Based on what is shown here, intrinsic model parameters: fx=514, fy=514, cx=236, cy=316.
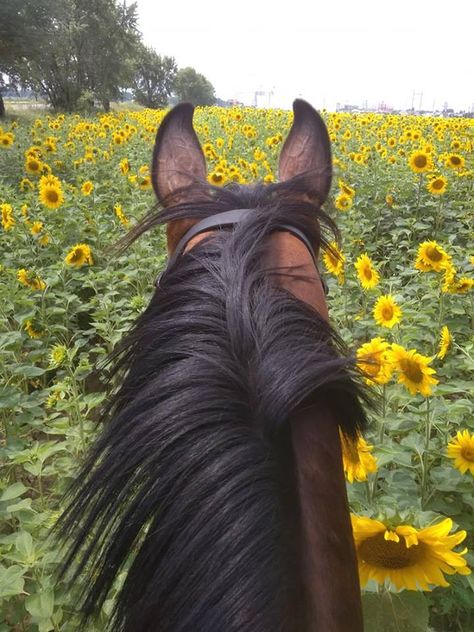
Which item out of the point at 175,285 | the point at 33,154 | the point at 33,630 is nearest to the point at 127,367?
the point at 175,285

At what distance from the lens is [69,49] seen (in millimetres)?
27078

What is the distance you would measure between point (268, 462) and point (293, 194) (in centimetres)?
82

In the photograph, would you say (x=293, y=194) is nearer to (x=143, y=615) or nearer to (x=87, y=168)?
(x=143, y=615)

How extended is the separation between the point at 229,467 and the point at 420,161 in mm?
4955

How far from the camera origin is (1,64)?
69.5ft

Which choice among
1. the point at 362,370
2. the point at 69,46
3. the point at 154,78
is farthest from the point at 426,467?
the point at 154,78

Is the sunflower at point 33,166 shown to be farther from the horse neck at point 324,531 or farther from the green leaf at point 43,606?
the horse neck at point 324,531

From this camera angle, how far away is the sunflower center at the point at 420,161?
4.91 m

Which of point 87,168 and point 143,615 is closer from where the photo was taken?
point 143,615

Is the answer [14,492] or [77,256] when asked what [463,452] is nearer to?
[14,492]

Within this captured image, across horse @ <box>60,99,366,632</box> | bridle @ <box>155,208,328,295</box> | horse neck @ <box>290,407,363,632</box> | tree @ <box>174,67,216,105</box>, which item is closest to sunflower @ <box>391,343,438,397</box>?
bridle @ <box>155,208,328,295</box>

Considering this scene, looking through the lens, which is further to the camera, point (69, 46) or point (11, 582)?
point (69, 46)

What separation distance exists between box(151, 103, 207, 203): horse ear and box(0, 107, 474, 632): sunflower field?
31 cm

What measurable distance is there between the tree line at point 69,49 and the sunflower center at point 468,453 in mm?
21009
